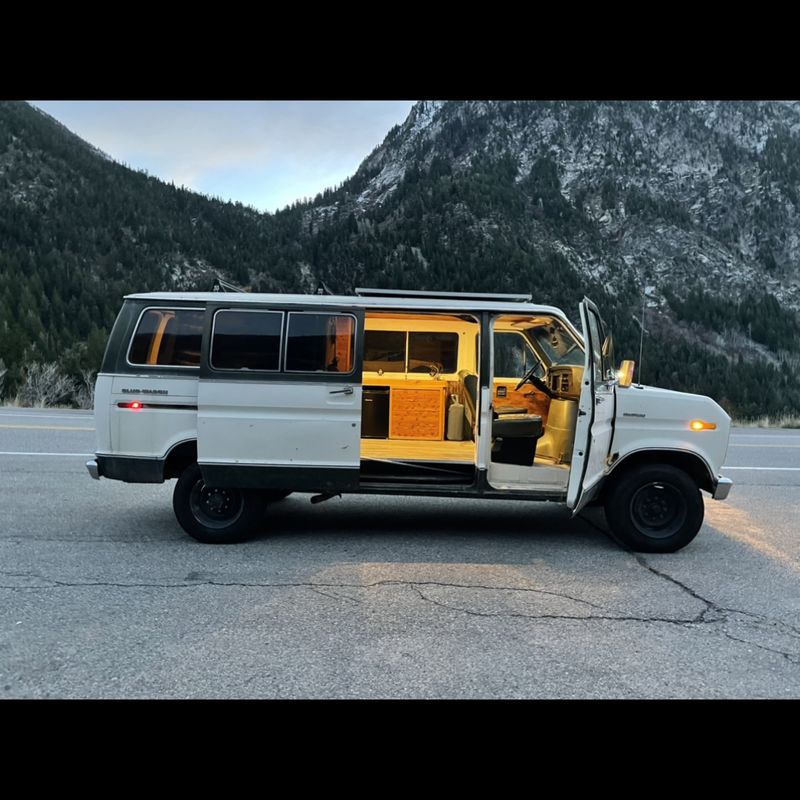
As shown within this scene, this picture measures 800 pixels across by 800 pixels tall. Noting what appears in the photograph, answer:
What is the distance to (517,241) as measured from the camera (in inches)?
2185

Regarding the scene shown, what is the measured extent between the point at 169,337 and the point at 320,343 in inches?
54.5

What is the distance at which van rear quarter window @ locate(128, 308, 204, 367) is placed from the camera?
5801 mm

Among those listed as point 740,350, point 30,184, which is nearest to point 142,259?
point 30,184

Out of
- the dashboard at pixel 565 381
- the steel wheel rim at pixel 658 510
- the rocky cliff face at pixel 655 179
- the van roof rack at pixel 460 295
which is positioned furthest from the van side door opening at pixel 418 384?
the rocky cliff face at pixel 655 179

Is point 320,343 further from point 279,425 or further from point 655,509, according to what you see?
point 655,509

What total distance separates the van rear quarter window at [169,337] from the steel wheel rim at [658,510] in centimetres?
414

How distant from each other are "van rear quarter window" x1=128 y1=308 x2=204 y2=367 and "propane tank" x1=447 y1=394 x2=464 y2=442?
2.74 m

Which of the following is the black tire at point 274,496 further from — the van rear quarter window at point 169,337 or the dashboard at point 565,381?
the dashboard at point 565,381

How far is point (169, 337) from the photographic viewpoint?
5836 millimetres

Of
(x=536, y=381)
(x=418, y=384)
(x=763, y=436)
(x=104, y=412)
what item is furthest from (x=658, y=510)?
(x=763, y=436)

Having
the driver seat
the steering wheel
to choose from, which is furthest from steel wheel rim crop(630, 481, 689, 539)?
the steering wheel

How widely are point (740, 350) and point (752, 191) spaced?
2106cm

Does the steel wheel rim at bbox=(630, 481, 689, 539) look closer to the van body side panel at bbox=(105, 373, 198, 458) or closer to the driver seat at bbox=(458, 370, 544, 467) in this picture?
the driver seat at bbox=(458, 370, 544, 467)
